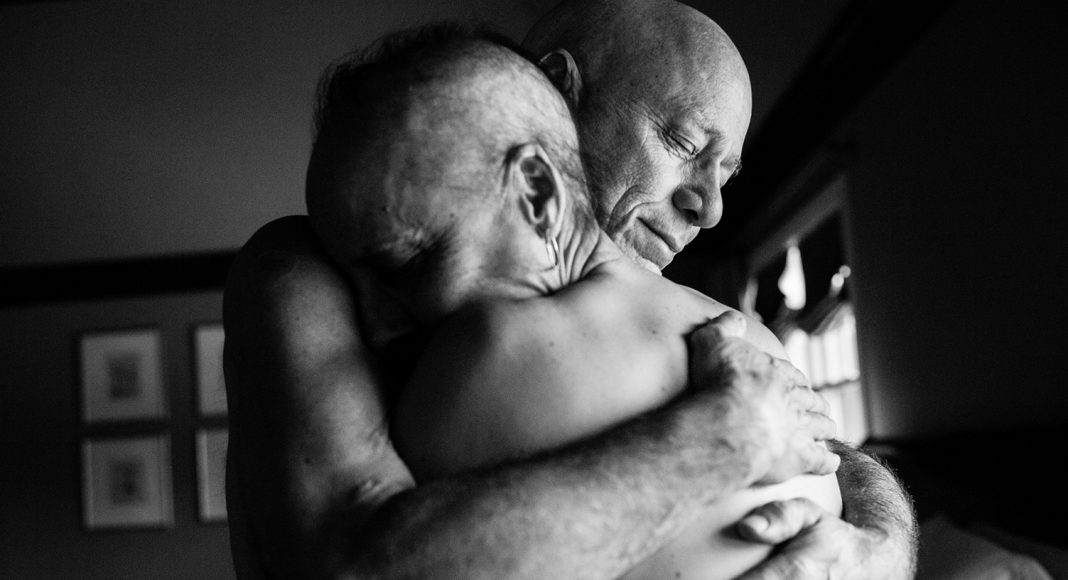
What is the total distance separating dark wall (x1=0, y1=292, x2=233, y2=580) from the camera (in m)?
6.21

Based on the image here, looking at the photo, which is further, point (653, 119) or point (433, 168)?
point (653, 119)

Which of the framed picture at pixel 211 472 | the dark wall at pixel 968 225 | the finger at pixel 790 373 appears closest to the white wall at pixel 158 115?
the framed picture at pixel 211 472

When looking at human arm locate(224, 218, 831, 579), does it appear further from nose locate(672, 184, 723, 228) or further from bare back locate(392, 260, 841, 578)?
nose locate(672, 184, 723, 228)

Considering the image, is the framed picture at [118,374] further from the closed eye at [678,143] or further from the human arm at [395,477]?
the human arm at [395,477]

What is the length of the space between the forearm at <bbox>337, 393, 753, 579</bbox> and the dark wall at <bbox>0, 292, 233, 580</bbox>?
5923mm

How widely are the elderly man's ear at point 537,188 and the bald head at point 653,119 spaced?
41cm

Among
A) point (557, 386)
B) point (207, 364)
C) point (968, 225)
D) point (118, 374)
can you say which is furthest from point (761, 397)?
point (118, 374)

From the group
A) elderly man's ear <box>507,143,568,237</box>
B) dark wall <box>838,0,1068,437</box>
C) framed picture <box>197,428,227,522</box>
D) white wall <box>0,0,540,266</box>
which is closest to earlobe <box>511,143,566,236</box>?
elderly man's ear <box>507,143,568,237</box>

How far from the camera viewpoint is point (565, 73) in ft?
4.21

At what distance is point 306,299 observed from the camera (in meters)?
0.85

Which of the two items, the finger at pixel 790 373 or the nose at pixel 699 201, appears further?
the nose at pixel 699 201

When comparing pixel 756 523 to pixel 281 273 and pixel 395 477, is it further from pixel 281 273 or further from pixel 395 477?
pixel 281 273

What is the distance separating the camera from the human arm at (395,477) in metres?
0.70

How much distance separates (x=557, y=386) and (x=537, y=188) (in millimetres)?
191
